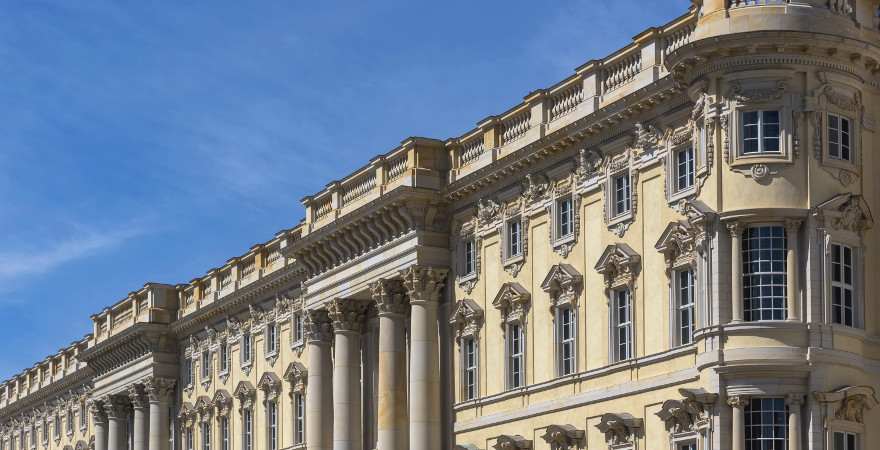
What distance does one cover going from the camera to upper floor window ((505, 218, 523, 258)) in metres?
58.2

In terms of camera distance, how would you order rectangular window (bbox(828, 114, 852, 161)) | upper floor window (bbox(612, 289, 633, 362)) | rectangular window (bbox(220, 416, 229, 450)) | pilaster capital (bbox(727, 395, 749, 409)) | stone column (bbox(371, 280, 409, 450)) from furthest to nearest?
rectangular window (bbox(220, 416, 229, 450)) → stone column (bbox(371, 280, 409, 450)) → upper floor window (bbox(612, 289, 633, 362)) → rectangular window (bbox(828, 114, 852, 161)) → pilaster capital (bbox(727, 395, 749, 409))

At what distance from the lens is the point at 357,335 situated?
225ft

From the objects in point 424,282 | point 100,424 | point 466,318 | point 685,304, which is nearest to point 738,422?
point 685,304

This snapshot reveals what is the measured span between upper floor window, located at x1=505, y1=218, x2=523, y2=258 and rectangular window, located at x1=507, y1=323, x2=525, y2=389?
2.25m

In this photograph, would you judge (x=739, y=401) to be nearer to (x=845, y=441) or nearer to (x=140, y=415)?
(x=845, y=441)

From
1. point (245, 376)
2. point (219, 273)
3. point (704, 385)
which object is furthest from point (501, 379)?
point (219, 273)

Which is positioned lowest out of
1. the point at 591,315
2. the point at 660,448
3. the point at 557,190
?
the point at 660,448

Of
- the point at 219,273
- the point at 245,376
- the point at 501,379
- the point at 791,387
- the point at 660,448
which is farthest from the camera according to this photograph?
the point at 219,273

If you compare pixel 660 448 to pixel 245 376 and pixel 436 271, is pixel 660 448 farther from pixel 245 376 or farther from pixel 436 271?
pixel 245 376

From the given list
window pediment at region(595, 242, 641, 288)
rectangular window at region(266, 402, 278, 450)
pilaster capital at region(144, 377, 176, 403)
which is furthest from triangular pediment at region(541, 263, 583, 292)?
pilaster capital at region(144, 377, 176, 403)

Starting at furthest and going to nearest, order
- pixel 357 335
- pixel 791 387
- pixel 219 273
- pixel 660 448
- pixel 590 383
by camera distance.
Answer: pixel 219 273 → pixel 357 335 → pixel 590 383 → pixel 660 448 → pixel 791 387

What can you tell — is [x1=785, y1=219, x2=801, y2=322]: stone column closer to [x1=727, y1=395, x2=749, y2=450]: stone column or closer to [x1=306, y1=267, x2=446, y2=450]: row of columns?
[x1=727, y1=395, x2=749, y2=450]: stone column

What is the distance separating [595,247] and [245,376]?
99.6ft

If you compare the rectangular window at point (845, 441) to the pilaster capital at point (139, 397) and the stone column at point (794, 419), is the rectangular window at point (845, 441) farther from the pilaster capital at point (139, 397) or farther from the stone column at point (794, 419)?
the pilaster capital at point (139, 397)
